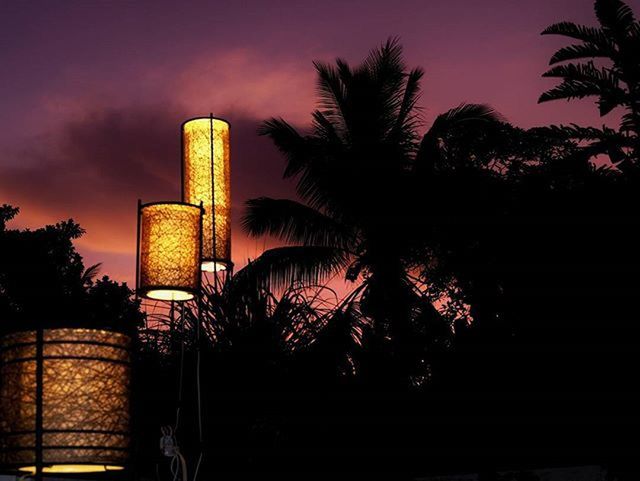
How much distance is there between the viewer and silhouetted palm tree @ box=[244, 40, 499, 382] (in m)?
15.9

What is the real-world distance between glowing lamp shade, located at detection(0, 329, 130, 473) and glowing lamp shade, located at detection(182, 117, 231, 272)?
4.24ft

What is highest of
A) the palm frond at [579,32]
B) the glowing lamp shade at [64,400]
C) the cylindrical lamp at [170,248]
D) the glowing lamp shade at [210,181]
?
the palm frond at [579,32]

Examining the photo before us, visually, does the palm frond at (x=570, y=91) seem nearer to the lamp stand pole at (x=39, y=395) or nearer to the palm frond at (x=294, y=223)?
the palm frond at (x=294, y=223)

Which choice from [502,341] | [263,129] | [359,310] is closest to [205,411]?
[502,341]

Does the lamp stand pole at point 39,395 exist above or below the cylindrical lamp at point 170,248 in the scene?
below

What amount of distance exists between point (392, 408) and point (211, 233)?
15.9 ft

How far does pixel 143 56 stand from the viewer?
38.2 feet

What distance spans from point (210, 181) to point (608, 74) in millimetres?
A: 10266

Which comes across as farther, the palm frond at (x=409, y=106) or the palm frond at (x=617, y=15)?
the palm frond at (x=409, y=106)

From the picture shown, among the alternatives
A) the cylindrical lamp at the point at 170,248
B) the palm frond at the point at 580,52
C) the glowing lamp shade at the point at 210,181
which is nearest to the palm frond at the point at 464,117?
the palm frond at the point at 580,52

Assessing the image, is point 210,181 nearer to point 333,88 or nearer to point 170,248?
point 170,248

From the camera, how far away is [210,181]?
15.0 ft

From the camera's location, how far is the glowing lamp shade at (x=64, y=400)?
2881mm

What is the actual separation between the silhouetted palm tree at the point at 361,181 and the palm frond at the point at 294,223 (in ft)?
0.05
